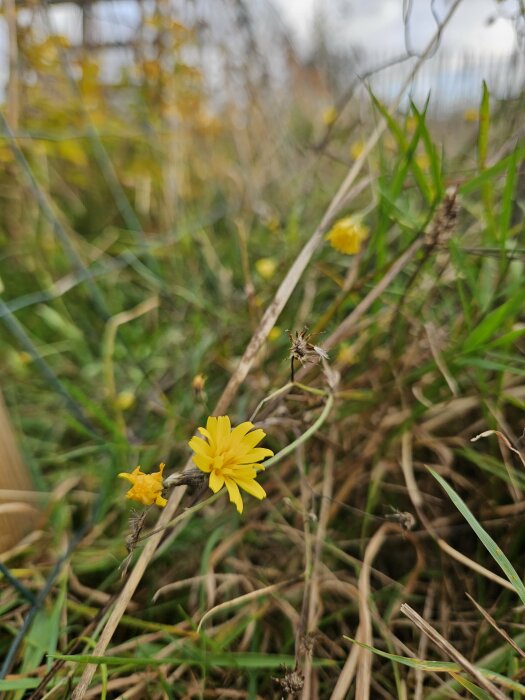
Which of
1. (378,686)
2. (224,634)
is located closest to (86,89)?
(224,634)

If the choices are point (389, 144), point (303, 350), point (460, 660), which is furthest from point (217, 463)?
point (389, 144)

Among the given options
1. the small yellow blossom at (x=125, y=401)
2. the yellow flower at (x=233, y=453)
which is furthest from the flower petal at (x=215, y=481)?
the small yellow blossom at (x=125, y=401)

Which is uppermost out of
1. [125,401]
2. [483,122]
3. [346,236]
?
[483,122]

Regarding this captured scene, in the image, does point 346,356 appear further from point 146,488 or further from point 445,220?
point 146,488

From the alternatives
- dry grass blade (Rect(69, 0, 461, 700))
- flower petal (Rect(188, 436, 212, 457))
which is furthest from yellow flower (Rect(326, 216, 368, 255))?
flower petal (Rect(188, 436, 212, 457))

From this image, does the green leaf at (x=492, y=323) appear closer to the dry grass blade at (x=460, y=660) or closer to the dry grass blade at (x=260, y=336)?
the dry grass blade at (x=260, y=336)

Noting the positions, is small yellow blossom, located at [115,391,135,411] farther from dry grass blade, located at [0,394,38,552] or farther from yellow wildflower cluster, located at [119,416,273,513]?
yellow wildflower cluster, located at [119,416,273,513]

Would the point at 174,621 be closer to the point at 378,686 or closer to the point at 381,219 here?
the point at 378,686
